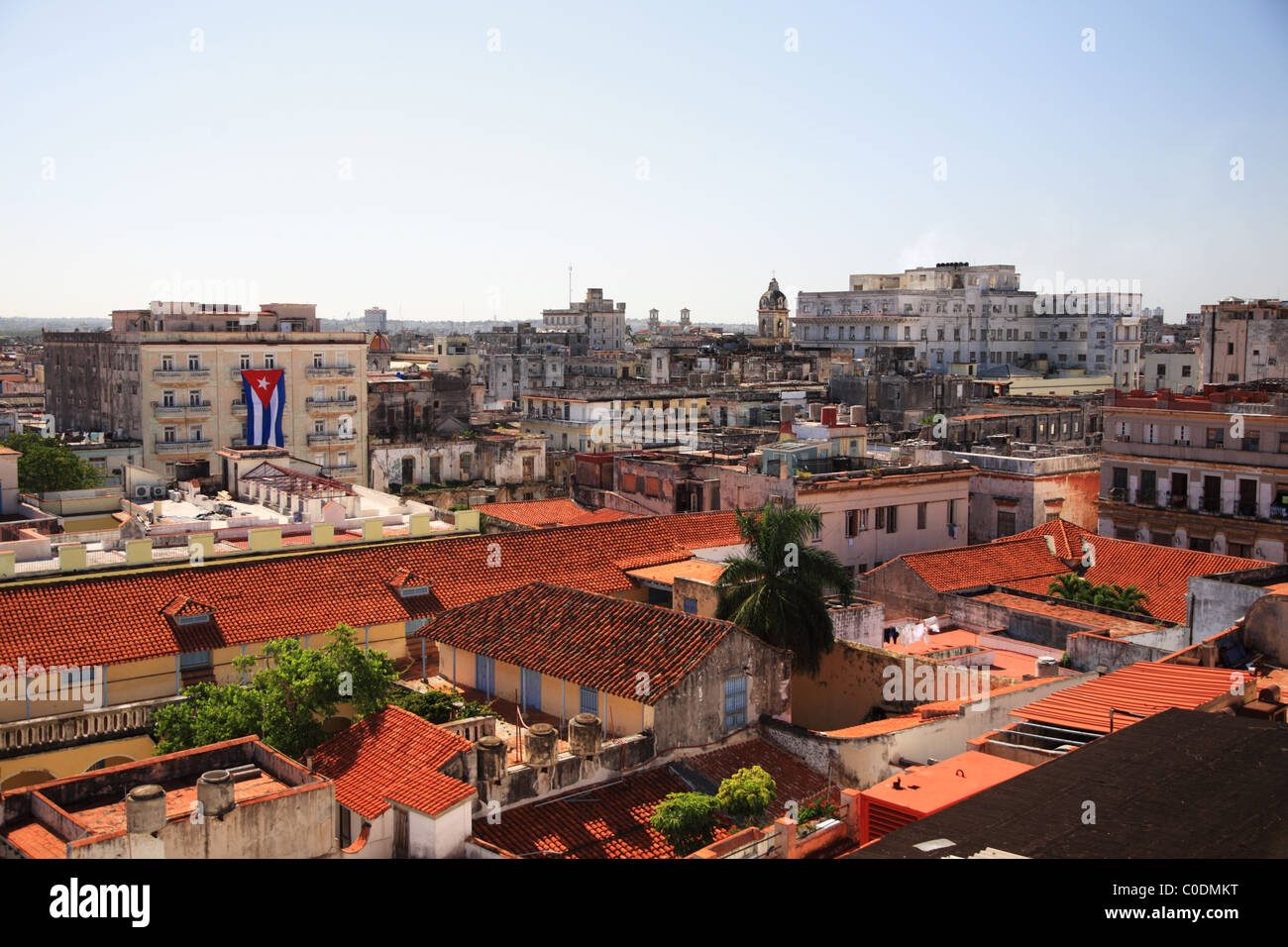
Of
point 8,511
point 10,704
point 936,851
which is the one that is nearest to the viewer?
point 936,851

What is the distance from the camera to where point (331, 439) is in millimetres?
64938

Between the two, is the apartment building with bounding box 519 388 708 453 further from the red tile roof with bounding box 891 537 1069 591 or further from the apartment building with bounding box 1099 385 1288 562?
the red tile roof with bounding box 891 537 1069 591

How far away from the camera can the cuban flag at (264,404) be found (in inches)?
2448

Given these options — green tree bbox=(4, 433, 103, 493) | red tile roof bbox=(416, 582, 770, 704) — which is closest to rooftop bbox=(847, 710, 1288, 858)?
red tile roof bbox=(416, 582, 770, 704)

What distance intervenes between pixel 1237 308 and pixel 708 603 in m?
55.0

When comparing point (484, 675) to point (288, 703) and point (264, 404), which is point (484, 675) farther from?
point (264, 404)

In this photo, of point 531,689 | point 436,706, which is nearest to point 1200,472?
point 531,689

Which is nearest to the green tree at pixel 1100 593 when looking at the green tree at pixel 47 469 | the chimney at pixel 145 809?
the chimney at pixel 145 809

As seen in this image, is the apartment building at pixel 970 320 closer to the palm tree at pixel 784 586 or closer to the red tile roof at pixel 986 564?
the red tile roof at pixel 986 564

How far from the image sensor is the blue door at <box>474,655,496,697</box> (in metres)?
23.5

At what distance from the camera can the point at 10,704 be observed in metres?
21.3

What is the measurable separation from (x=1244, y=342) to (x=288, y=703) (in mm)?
62630
